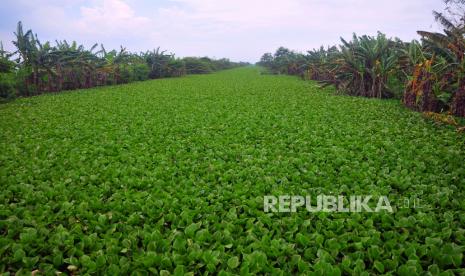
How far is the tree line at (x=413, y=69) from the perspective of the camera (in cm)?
768

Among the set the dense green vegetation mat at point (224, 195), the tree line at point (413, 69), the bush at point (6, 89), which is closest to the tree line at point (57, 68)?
the bush at point (6, 89)

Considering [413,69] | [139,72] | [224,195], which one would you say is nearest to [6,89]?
[139,72]

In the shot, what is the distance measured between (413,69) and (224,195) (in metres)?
9.08

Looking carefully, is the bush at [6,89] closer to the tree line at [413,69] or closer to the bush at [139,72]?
the bush at [139,72]

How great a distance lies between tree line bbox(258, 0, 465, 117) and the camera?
25.2 feet

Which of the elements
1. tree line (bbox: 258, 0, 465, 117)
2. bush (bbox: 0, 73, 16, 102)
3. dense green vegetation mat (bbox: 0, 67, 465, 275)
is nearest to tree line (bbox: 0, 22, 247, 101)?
bush (bbox: 0, 73, 16, 102)

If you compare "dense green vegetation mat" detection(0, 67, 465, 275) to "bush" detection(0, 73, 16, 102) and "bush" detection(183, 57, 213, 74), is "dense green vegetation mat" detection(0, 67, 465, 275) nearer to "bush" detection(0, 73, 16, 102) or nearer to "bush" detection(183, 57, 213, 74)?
"bush" detection(0, 73, 16, 102)

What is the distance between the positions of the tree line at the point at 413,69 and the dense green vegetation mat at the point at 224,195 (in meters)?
2.33

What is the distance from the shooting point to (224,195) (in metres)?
3.39

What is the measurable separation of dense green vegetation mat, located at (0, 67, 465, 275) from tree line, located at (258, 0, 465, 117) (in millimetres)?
2328

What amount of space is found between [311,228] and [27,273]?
2.25m

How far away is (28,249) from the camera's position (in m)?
2.46

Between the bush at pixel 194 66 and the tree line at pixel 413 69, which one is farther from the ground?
the bush at pixel 194 66

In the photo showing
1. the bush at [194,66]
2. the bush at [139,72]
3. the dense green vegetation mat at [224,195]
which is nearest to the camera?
the dense green vegetation mat at [224,195]
